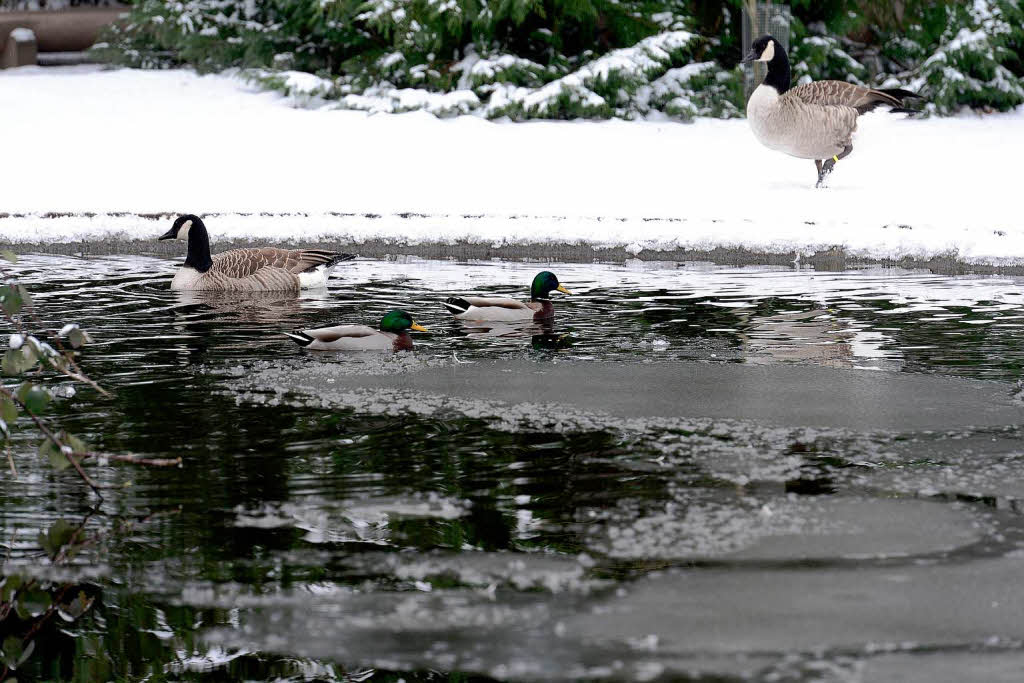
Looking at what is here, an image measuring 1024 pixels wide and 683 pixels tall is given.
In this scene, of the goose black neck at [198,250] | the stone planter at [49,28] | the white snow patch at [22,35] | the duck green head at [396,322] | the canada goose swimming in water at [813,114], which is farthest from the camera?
the white snow patch at [22,35]

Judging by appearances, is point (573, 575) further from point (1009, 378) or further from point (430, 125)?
point (430, 125)

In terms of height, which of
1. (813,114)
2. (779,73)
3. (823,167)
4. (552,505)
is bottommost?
(552,505)

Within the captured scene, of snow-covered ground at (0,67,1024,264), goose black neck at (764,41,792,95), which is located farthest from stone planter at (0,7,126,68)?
goose black neck at (764,41,792,95)

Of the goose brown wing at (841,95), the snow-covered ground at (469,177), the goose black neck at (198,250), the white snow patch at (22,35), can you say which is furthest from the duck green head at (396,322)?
the white snow patch at (22,35)

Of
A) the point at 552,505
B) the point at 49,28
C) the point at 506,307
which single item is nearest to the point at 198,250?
the point at 506,307

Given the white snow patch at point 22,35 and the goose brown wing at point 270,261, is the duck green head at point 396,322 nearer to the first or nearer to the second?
the goose brown wing at point 270,261

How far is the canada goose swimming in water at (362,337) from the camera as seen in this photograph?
1047 cm

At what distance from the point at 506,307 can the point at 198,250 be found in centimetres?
332

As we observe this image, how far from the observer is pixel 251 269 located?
13.6 metres

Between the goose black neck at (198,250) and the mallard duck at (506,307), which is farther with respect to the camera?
the goose black neck at (198,250)

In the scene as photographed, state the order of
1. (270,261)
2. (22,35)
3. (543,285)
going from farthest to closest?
(22,35)
(270,261)
(543,285)

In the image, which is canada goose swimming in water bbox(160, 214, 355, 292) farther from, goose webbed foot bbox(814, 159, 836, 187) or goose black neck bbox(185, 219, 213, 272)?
goose webbed foot bbox(814, 159, 836, 187)

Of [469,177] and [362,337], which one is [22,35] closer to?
[469,177]

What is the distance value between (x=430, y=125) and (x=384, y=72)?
64.6 inches
